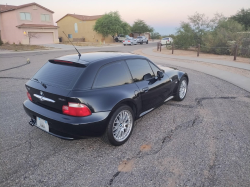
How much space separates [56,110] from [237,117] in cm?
386

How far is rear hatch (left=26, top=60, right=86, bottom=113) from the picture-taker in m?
2.88

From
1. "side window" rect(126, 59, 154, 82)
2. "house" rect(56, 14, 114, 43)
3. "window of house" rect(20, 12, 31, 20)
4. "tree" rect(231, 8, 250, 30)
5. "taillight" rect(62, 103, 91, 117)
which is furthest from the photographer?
"house" rect(56, 14, 114, 43)

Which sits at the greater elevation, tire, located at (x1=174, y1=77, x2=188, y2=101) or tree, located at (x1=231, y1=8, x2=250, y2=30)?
tree, located at (x1=231, y1=8, x2=250, y2=30)

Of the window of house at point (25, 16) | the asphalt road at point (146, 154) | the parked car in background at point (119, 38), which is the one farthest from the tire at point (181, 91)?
the parked car in background at point (119, 38)

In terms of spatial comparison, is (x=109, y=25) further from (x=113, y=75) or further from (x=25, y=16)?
(x=113, y=75)

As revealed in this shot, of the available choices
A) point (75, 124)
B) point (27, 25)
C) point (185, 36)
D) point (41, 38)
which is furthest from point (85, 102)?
point (41, 38)

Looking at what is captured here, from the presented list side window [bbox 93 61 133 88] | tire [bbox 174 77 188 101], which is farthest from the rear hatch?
tire [bbox 174 77 188 101]

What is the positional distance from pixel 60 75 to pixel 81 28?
156 feet

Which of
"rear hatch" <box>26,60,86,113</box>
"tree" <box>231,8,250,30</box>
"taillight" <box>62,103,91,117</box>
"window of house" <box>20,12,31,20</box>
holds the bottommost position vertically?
"taillight" <box>62,103,91,117</box>

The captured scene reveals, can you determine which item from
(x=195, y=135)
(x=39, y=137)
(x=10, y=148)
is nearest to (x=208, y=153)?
(x=195, y=135)

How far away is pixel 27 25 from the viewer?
33219 mm

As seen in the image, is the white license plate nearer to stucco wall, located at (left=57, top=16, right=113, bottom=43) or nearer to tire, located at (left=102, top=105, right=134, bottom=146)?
tire, located at (left=102, top=105, right=134, bottom=146)

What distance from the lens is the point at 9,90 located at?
6.53 m

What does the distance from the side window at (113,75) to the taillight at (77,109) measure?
1.27ft
